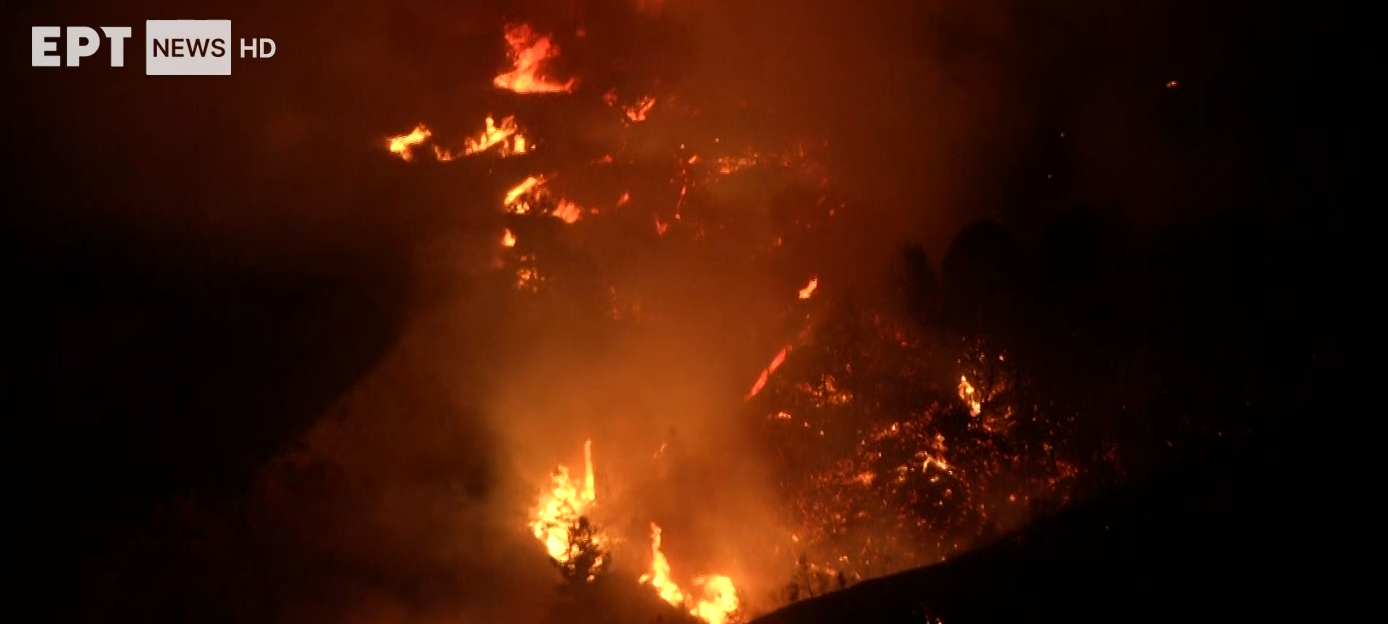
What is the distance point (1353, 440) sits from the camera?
31.9 feet

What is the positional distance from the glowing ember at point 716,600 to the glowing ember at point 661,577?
557mm

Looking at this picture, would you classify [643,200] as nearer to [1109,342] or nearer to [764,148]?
[764,148]

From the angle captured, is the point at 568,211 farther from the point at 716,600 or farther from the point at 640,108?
the point at 716,600

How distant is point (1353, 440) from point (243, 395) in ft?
75.1

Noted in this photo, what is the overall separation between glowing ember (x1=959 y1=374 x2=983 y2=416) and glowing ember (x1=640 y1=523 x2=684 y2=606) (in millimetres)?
9105

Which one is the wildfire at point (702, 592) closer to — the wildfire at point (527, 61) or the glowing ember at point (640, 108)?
the glowing ember at point (640, 108)

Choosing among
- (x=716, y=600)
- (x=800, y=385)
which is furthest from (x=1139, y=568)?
(x=800, y=385)

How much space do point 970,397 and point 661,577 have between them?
31.7 ft

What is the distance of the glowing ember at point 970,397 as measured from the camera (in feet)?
90.7

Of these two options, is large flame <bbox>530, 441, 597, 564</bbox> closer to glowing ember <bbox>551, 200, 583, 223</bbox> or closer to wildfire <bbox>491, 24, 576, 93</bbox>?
glowing ember <bbox>551, 200, 583, 223</bbox>

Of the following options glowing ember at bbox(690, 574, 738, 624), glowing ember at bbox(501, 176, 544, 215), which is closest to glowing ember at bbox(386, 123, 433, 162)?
glowing ember at bbox(501, 176, 544, 215)

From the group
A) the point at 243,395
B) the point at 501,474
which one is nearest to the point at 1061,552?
the point at 501,474

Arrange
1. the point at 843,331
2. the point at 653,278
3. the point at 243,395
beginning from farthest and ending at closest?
1. the point at 843,331
2. the point at 653,278
3. the point at 243,395

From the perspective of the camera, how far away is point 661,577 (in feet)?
85.4
